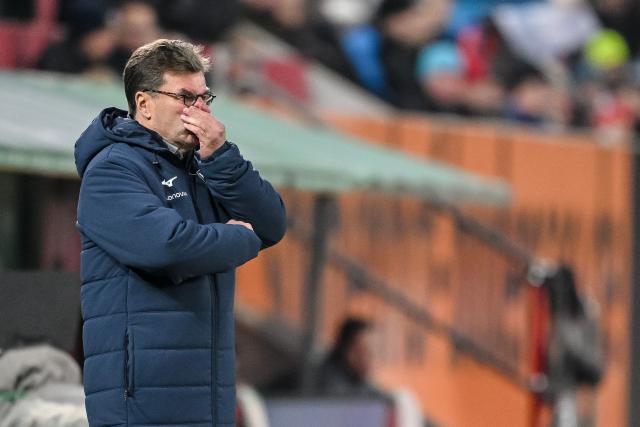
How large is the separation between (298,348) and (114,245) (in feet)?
21.0

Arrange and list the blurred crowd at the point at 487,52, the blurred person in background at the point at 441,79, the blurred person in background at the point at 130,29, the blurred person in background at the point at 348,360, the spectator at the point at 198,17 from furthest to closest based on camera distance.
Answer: the blurred person in background at the point at 441,79, the blurred crowd at the point at 487,52, the spectator at the point at 198,17, the blurred person in background at the point at 348,360, the blurred person in background at the point at 130,29

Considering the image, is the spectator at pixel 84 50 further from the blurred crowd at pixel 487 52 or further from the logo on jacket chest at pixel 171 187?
the logo on jacket chest at pixel 171 187

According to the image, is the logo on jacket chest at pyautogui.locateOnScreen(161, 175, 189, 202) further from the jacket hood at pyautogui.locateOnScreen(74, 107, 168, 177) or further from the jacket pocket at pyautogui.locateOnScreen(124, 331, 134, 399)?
the jacket pocket at pyautogui.locateOnScreen(124, 331, 134, 399)

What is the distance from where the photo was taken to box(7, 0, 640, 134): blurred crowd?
10.1 m

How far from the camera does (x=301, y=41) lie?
1267cm

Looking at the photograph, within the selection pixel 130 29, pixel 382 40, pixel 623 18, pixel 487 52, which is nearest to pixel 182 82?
pixel 130 29

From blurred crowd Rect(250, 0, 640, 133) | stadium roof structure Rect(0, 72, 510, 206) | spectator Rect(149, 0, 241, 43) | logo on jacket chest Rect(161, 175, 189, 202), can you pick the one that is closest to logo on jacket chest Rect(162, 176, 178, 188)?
logo on jacket chest Rect(161, 175, 189, 202)

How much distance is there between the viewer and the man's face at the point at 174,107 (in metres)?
4.32

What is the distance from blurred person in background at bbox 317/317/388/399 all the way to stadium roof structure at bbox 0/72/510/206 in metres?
1.02

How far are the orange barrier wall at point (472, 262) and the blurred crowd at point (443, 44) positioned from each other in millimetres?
498

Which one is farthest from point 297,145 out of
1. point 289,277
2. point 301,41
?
point 301,41

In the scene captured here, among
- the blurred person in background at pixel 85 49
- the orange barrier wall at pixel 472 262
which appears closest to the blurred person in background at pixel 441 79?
the orange barrier wall at pixel 472 262

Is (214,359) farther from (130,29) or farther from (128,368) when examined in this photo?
(130,29)

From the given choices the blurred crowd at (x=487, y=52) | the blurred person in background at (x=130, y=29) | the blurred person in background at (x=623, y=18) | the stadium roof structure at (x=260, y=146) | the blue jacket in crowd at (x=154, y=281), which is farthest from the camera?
the blurred person in background at (x=623, y=18)
